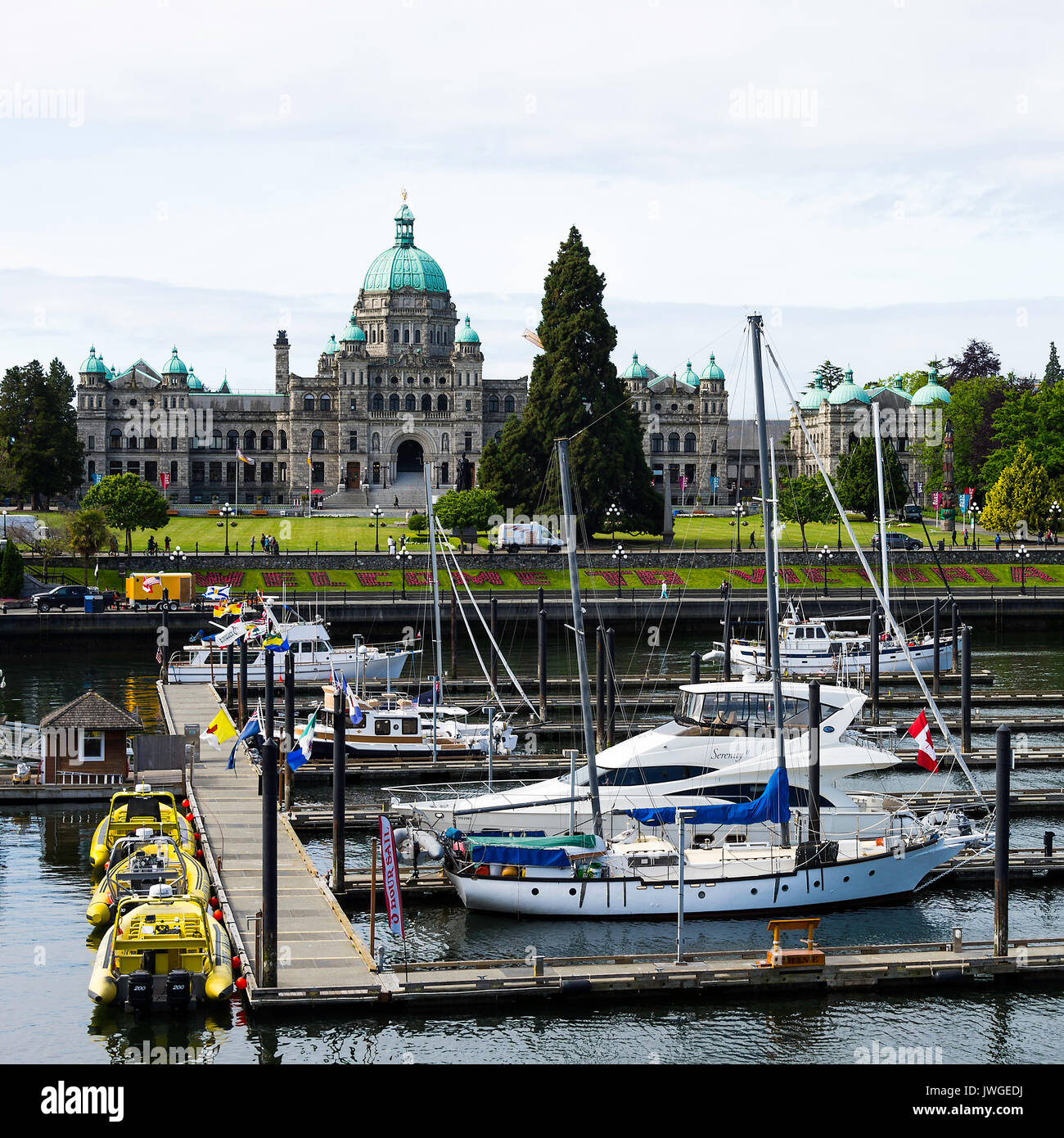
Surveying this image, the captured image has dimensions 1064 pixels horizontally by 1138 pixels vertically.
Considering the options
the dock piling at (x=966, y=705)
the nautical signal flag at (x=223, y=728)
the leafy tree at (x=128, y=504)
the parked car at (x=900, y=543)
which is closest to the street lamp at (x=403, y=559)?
the leafy tree at (x=128, y=504)

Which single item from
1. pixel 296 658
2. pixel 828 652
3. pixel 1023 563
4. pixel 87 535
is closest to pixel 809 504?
pixel 1023 563

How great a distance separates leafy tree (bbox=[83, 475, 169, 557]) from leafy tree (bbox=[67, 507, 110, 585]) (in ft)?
26.8

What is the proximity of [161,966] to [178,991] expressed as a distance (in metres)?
0.66

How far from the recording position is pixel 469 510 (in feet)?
381

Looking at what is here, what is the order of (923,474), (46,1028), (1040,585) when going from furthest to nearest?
(923,474) → (1040,585) → (46,1028)

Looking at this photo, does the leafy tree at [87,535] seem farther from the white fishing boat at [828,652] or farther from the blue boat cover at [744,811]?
the blue boat cover at [744,811]

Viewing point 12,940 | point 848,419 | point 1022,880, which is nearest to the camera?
point 12,940

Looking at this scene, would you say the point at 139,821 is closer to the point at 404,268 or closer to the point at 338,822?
the point at 338,822

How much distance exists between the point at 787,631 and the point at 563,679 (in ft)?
35.5

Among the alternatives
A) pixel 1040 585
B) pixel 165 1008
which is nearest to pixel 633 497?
pixel 1040 585

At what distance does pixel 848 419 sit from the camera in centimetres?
18000
